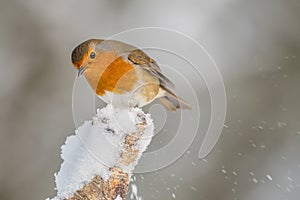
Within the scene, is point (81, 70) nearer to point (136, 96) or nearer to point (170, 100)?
point (136, 96)

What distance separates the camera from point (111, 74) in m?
2.68

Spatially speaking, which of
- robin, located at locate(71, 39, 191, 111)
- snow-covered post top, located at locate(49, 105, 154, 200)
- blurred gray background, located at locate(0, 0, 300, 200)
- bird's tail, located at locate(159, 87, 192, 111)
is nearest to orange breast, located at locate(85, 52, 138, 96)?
robin, located at locate(71, 39, 191, 111)

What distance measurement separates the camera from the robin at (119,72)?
262cm

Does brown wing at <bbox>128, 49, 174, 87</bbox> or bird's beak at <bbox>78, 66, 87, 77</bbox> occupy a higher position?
bird's beak at <bbox>78, 66, 87, 77</bbox>

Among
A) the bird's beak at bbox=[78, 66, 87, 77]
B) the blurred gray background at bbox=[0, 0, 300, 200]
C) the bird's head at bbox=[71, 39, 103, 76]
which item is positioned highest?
the bird's head at bbox=[71, 39, 103, 76]

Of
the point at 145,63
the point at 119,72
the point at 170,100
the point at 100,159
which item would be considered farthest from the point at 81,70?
the point at 100,159

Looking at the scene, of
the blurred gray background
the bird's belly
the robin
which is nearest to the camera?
the bird's belly

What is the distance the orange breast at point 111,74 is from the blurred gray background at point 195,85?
190cm

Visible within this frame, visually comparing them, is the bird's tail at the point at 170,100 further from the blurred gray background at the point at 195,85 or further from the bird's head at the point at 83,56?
the blurred gray background at the point at 195,85

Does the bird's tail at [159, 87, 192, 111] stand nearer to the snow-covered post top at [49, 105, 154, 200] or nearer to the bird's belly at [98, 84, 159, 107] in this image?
the bird's belly at [98, 84, 159, 107]

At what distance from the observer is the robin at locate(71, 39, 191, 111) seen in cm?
262

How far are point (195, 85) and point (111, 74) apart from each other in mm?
2411

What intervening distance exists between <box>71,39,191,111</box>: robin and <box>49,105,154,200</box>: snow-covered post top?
2.76 ft

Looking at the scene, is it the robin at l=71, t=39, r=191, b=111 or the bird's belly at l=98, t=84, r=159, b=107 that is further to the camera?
the robin at l=71, t=39, r=191, b=111
